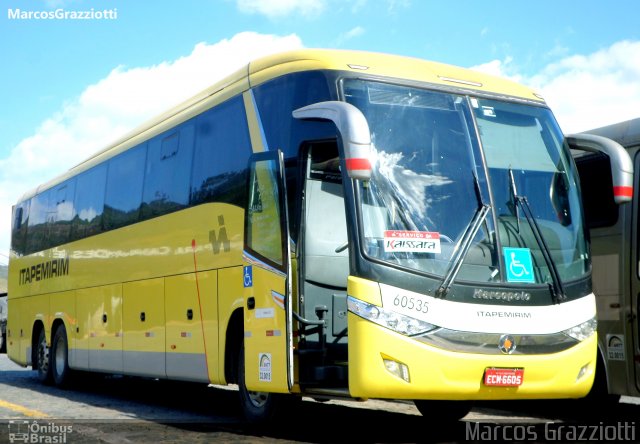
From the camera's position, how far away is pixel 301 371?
898cm

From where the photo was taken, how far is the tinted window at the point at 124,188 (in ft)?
Answer: 45.9

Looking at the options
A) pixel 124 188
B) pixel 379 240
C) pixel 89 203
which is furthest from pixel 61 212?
pixel 379 240

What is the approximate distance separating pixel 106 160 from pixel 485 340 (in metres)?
9.33

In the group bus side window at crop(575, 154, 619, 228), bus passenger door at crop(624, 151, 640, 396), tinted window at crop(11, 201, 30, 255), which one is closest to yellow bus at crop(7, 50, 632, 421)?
bus passenger door at crop(624, 151, 640, 396)

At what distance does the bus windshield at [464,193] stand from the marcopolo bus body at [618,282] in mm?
1818

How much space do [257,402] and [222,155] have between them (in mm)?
2952

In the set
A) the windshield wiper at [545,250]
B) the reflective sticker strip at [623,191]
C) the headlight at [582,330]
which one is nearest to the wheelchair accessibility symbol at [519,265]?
the windshield wiper at [545,250]

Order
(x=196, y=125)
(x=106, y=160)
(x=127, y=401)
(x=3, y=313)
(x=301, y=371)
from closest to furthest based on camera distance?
(x=301, y=371), (x=196, y=125), (x=127, y=401), (x=106, y=160), (x=3, y=313)

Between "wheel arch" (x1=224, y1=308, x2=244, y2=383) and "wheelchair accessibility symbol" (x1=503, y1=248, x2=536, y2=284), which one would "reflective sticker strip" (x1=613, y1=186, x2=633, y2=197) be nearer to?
"wheelchair accessibility symbol" (x1=503, y1=248, x2=536, y2=284)

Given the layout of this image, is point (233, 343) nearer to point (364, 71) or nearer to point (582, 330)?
point (364, 71)

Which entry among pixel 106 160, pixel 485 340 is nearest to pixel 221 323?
pixel 485 340

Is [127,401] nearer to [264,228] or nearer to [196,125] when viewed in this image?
[196,125]

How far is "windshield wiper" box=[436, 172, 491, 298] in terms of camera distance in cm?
825

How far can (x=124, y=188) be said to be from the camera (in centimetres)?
1460
